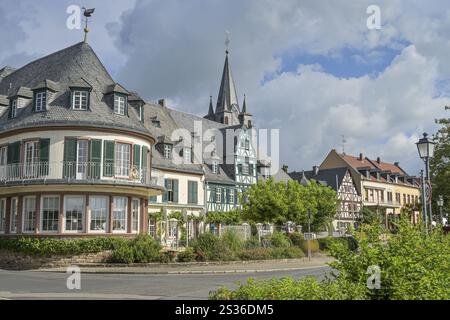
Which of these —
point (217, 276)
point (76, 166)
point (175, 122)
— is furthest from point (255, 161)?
point (217, 276)

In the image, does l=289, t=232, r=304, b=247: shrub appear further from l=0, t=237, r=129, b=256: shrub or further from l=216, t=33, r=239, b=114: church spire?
l=216, t=33, r=239, b=114: church spire


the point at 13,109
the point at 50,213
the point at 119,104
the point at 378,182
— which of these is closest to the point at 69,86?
the point at 119,104

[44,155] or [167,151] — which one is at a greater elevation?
[167,151]

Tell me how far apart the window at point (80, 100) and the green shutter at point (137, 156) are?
340 cm

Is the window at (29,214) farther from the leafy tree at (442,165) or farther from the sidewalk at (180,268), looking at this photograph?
the leafy tree at (442,165)

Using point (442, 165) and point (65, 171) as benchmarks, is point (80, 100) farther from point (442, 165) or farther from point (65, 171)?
point (442, 165)

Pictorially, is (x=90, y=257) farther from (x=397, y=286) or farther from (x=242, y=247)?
(x=397, y=286)

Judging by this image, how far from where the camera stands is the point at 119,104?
2791 cm

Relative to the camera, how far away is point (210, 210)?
144ft

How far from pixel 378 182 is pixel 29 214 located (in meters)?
58.4

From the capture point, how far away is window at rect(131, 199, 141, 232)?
2719 cm

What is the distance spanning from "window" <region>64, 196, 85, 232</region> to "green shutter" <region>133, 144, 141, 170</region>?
3526 mm

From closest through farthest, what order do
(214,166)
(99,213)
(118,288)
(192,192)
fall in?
1. (118,288)
2. (99,213)
3. (192,192)
4. (214,166)

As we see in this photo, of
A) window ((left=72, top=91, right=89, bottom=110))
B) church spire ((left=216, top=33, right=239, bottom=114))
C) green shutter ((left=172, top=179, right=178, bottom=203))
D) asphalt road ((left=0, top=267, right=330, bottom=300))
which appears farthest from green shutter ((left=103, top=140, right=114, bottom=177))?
church spire ((left=216, top=33, right=239, bottom=114))
